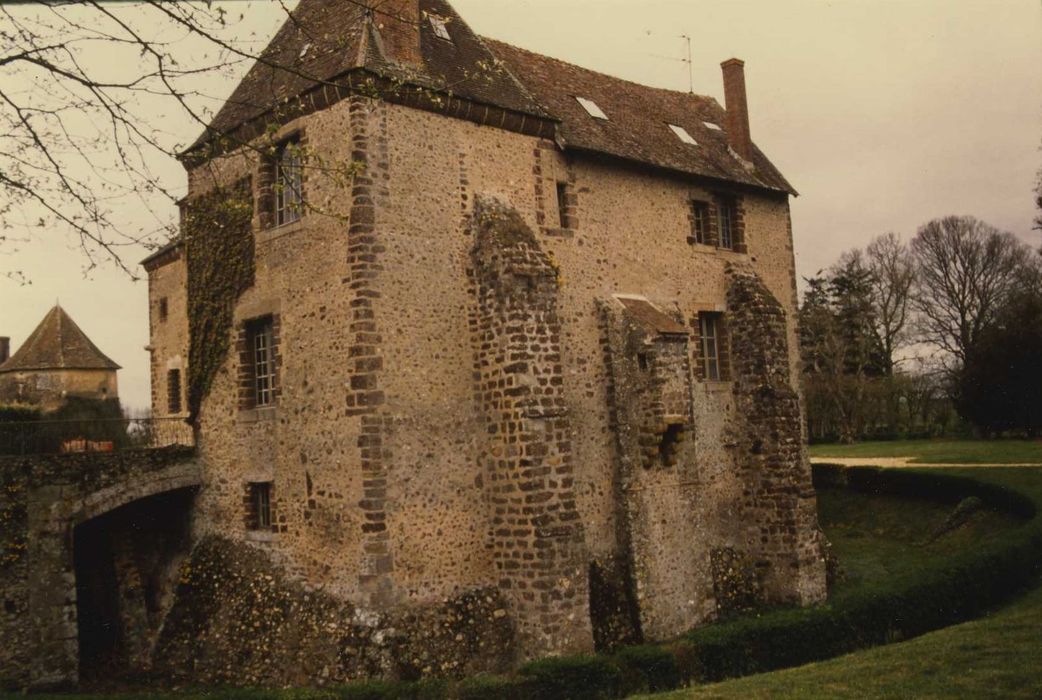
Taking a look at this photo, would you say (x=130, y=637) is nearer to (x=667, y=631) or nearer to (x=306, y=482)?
(x=306, y=482)

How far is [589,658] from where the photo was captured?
36.7ft

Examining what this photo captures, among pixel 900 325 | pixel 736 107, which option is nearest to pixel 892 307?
pixel 900 325

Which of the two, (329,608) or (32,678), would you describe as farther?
(32,678)

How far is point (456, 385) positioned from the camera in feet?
43.1

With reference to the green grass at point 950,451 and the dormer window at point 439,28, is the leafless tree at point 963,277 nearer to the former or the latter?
the green grass at point 950,451

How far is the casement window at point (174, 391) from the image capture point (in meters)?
19.5

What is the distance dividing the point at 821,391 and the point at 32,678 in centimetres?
3971

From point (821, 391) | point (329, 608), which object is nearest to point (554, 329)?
point (329, 608)

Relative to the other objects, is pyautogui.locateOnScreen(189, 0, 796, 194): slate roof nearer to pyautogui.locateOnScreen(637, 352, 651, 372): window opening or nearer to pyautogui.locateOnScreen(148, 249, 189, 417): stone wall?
pyautogui.locateOnScreen(637, 352, 651, 372): window opening

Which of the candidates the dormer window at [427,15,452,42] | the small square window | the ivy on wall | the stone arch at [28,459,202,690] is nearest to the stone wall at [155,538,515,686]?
the stone arch at [28,459,202,690]

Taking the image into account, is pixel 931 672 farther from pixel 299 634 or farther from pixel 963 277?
pixel 963 277

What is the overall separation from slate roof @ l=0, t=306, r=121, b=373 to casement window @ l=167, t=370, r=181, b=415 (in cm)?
1578

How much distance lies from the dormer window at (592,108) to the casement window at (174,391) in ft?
35.7

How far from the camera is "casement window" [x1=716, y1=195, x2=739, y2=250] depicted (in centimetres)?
1866
